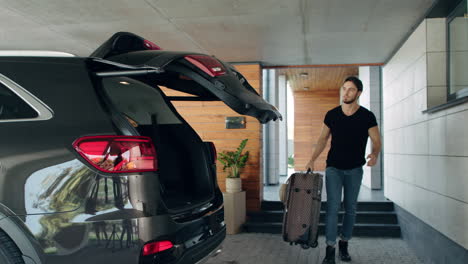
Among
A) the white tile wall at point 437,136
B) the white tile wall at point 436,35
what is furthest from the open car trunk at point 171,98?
the white tile wall at point 436,35

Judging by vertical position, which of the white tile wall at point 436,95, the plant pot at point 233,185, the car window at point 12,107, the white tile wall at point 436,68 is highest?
the white tile wall at point 436,68

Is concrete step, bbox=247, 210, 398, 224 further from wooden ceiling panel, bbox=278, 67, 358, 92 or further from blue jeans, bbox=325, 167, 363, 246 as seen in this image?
wooden ceiling panel, bbox=278, 67, 358, 92

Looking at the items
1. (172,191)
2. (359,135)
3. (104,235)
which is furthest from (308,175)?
(104,235)

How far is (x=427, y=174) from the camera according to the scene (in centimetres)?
396

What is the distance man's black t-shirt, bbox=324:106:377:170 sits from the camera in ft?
12.1

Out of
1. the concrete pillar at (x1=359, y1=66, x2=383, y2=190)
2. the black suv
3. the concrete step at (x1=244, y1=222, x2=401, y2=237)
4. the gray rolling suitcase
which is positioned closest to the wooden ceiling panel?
the concrete pillar at (x1=359, y1=66, x2=383, y2=190)

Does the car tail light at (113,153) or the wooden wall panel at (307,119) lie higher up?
the wooden wall panel at (307,119)

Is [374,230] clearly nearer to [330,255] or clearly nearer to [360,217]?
[360,217]

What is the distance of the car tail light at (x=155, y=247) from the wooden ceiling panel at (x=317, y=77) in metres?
8.58

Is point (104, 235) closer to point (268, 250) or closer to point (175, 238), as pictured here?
point (175, 238)

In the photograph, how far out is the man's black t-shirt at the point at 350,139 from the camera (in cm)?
368

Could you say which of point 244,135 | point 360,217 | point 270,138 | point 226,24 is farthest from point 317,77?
point 226,24

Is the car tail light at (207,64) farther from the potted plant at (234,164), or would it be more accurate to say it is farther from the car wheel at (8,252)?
the potted plant at (234,164)

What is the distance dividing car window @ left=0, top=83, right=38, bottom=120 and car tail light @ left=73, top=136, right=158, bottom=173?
0.97 feet
